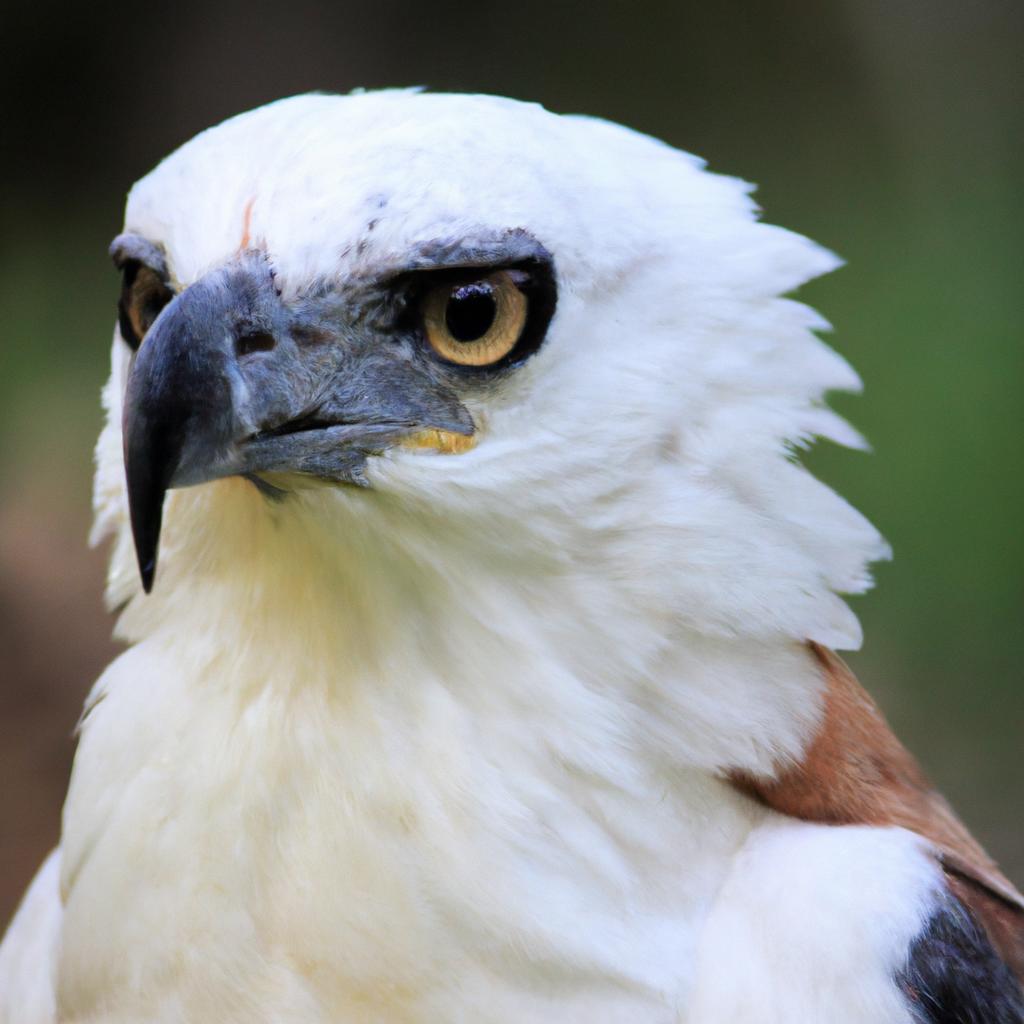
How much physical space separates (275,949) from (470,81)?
6041 millimetres

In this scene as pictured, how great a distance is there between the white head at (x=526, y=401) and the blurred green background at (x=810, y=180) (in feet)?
11.6

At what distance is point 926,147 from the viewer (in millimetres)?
6574

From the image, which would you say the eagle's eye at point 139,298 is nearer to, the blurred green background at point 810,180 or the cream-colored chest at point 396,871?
the cream-colored chest at point 396,871

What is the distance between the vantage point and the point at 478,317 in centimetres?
161

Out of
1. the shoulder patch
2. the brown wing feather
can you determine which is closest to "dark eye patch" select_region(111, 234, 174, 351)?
the brown wing feather

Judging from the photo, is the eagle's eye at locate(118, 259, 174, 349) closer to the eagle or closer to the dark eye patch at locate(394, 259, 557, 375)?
the eagle

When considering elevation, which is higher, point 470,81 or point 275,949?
point 470,81

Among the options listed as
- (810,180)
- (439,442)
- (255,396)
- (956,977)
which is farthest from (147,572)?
(810,180)

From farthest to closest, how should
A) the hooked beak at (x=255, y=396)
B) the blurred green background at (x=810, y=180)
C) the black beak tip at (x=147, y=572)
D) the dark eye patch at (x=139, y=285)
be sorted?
the blurred green background at (x=810, y=180) → the dark eye patch at (x=139, y=285) → the black beak tip at (x=147, y=572) → the hooked beak at (x=255, y=396)

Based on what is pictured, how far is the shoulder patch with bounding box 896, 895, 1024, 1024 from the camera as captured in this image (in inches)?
66.1

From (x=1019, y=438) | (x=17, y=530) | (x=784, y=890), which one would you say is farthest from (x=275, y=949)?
(x=1019, y=438)

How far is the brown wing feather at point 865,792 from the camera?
181cm

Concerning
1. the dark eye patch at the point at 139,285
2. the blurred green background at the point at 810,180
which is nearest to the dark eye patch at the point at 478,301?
the dark eye patch at the point at 139,285

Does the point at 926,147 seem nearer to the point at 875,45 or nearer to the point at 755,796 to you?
the point at 875,45
